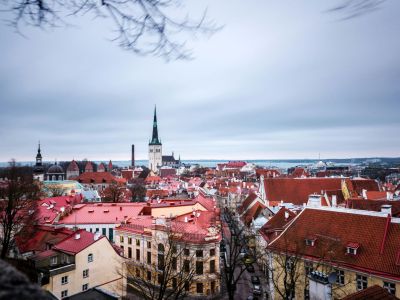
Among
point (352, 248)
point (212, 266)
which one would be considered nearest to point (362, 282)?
point (352, 248)

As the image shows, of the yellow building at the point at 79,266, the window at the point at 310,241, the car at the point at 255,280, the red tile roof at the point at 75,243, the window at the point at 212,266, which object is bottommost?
the car at the point at 255,280

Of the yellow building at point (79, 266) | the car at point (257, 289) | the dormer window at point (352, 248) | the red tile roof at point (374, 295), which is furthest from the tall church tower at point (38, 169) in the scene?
the red tile roof at point (374, 295)

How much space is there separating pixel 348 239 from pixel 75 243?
1654 centimetres

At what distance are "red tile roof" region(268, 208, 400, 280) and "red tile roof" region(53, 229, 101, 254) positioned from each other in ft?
38.4

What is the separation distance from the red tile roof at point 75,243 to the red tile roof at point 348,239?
38.4 ft

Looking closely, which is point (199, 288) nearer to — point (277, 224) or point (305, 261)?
point (277, 224)

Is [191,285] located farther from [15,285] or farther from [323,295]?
[15,285]

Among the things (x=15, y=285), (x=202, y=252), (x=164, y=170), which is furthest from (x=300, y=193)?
(x=164, y=170)

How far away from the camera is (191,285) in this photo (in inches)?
942

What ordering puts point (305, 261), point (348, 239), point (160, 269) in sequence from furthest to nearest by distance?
1. point (160, 269)
2. point (348, 239)
3. point (305, 261)

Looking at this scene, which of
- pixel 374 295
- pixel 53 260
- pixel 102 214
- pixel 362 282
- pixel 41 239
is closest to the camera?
pixel 374 295

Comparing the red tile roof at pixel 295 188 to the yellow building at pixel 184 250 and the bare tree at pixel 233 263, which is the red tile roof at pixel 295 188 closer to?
the yellow building at pixel 184 250

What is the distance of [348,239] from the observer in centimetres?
1842

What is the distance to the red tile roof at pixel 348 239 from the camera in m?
16.3
